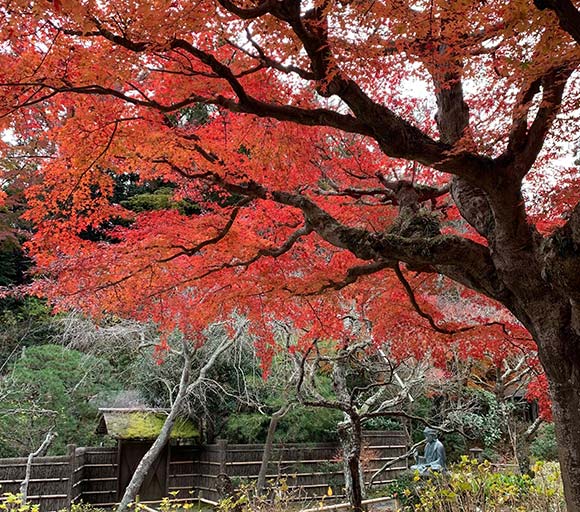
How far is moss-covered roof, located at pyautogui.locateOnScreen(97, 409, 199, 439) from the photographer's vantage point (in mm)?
11765

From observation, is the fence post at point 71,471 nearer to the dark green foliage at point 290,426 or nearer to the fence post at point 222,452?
the fence post at point 222,452

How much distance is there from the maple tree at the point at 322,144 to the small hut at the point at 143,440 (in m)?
5.38

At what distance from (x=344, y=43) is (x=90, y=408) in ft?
39.0

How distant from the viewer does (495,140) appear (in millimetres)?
4227

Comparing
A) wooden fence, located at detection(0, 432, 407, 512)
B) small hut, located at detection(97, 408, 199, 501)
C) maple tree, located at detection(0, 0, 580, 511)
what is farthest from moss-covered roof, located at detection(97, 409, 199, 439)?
maple tree, located at detection(0, 0, 580, 511)

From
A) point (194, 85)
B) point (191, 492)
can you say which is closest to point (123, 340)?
point (191, 492)

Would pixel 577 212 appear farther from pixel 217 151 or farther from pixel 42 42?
pixel 42 42

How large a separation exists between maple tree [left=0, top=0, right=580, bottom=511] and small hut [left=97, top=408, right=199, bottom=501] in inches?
212

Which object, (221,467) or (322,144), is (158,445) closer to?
(221,467)

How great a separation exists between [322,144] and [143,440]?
9.01m

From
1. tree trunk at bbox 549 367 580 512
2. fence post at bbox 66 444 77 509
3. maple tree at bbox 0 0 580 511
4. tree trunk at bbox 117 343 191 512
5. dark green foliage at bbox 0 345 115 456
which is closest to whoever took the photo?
maple tree at bbox 0 0 580 511

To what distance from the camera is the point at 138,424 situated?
40.0ft

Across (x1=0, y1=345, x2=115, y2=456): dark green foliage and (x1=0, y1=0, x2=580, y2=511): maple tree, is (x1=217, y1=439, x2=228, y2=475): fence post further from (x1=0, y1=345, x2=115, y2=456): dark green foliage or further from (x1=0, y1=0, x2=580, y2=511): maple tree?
(x1=0, y1=0, x2=580, y2=511): maple tree

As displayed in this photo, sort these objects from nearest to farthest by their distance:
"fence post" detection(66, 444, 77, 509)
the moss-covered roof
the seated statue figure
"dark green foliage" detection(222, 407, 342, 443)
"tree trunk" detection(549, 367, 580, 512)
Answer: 1. "tree trunk" detection(549, 367, 580, 512)
2. the seated statue figure
3. "fence post" detection(66, 444, 77, 509)
4. the moss-covered roof
5. "dark green foliage" detection(222, 407, 342, 443)
